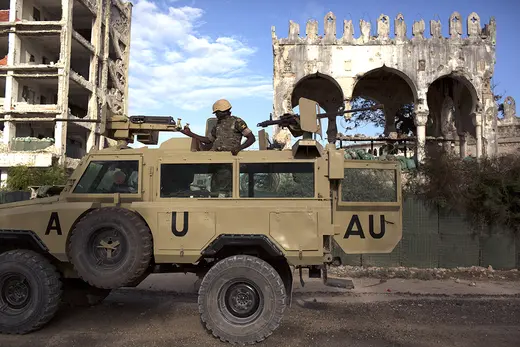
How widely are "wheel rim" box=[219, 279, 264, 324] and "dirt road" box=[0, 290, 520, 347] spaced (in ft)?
1.21

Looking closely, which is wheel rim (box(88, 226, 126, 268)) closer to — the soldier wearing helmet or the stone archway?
the soldier wearing helmet

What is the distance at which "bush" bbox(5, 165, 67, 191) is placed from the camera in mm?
18400

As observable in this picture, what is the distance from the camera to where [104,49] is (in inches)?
1116

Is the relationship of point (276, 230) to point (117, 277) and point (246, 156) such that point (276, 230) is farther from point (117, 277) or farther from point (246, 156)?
point (117, 277)

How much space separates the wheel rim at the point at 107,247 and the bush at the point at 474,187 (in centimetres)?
788

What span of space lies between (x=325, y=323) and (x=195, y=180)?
8.87ft

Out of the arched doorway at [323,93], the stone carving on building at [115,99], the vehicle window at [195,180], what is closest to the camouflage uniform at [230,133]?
the vehicle window at [195,180]

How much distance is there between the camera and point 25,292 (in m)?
4.97

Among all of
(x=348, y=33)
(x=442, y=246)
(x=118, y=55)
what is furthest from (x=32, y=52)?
(x=442, y=246)

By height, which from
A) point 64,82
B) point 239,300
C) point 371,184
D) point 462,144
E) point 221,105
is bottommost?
point 239,300

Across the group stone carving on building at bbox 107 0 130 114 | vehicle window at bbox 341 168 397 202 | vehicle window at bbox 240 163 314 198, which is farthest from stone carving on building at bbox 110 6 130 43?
vehicle window at bbox 341 168 397 202

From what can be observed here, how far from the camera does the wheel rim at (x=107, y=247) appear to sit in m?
4.62

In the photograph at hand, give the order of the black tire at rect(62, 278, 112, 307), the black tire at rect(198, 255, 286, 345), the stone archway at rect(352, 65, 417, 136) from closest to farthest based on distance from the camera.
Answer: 1. the black tire at rect(198, 255, 286, 345)
2. the black tire at rect(62, 278, 112, 307)
3. the stone archway at rect(352, 65, 417, 136)

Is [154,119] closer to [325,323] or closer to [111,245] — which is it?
[111,245]
